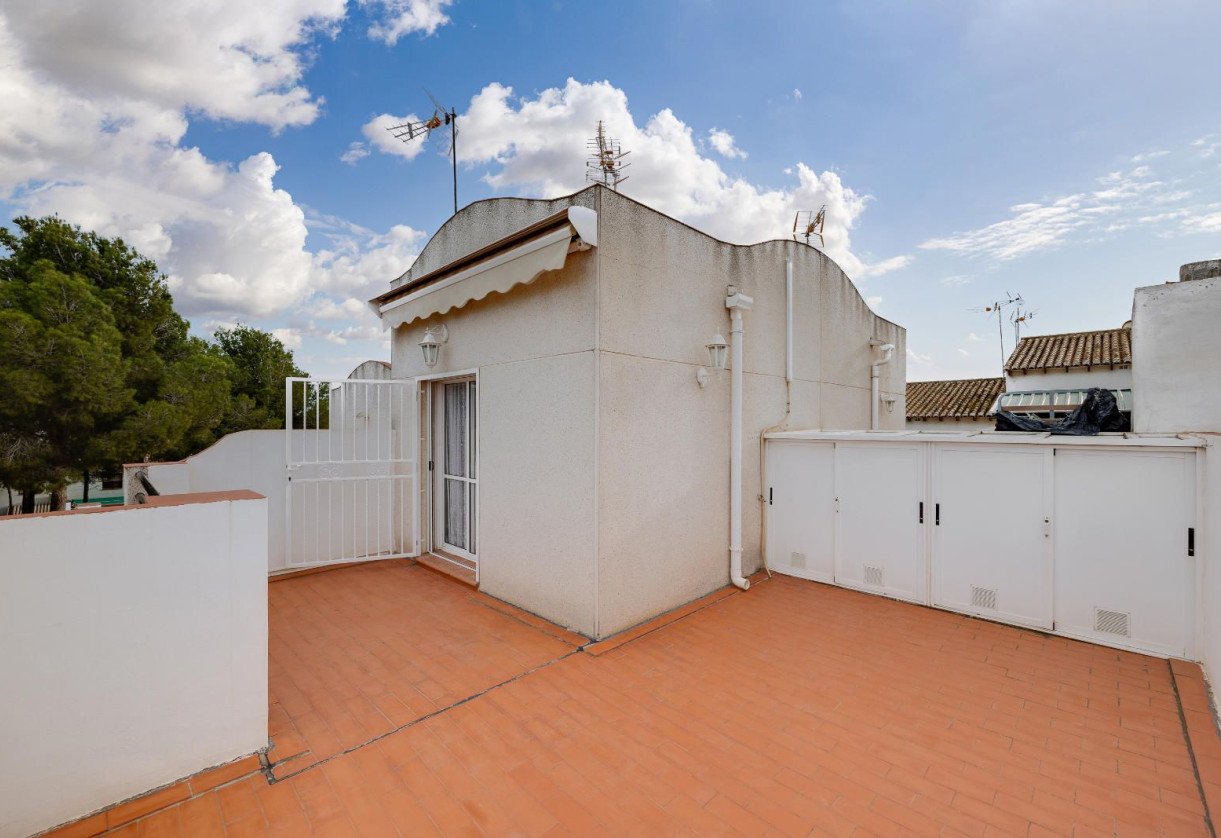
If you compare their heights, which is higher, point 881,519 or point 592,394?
point 592,394

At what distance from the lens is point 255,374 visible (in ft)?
114

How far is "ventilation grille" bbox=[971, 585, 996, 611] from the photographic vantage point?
7.14 metres

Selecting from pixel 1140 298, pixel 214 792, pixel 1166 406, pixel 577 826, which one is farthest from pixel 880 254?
pixel 214 792

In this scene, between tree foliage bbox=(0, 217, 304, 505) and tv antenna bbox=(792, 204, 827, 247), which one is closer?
tv antenna bbox=(792, 204, 827, 247)

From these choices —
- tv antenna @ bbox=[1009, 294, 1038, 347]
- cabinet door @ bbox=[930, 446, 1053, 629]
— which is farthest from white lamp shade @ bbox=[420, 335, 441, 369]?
tv antenna @ bbox=[1009, 294, 1038, 347]

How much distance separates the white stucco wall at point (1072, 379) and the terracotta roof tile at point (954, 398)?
6.96ft

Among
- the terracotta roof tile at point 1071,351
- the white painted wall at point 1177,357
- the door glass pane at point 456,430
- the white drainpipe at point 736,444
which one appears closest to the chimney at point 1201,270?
the white painted wall at point 1177,357

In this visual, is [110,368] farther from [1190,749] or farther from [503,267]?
[1190,749]

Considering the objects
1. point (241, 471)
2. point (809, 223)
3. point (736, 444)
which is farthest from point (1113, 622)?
point (241, 471)

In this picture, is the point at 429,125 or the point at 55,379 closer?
the point at 429,125

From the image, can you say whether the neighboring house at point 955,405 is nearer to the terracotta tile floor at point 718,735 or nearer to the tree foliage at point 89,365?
the terracotta tile floor at point 718,735

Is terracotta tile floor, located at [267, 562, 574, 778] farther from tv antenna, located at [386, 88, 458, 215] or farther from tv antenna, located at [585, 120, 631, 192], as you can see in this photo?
tv antenna, located at [386, 88, 458, 215]

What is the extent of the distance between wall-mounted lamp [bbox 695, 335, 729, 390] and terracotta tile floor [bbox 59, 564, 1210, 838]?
3.88m

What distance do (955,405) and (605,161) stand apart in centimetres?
2937
